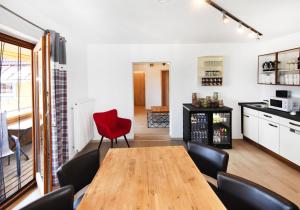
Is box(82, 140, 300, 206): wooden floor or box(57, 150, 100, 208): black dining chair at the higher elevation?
box(57, 150, 100, 208): black dining chair

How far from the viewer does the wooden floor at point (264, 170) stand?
2.96 metres

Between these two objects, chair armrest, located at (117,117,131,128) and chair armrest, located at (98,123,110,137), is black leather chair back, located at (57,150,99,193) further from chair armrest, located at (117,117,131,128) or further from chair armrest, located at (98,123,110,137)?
chair armrest, located at (117,117,131,128)

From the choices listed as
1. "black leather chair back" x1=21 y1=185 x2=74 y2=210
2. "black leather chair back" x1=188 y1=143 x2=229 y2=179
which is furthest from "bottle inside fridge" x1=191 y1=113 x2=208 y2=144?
"black leather chair back" x1=21 y1=185 x2=74 y2=210

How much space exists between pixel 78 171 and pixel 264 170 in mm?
3037

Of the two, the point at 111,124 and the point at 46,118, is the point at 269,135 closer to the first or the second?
the point at 111,124

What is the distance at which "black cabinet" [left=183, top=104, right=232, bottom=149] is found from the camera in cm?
462

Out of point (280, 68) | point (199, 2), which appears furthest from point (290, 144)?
point (199, 2)

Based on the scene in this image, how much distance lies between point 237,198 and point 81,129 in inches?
141

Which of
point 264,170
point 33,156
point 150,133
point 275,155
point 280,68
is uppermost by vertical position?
point 280,68

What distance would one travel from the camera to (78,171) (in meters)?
1.76

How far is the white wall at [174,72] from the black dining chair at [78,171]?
3.53 metres

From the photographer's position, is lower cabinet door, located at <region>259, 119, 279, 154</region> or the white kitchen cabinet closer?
lower cabinet door, located at <region>259, 119, 279, 154</region>

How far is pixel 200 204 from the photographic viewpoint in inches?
46.8

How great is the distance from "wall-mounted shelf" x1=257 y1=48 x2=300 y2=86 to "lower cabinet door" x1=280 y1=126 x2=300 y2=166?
2.85ft
